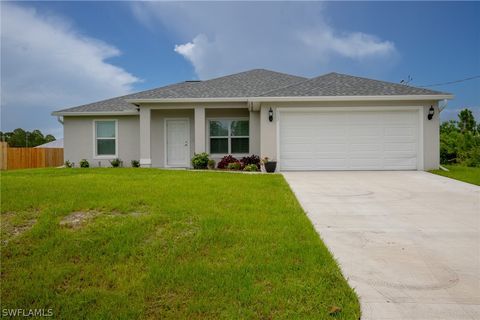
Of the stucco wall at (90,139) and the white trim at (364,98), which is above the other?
the white trim at (364,98)

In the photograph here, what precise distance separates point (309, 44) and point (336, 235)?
57.1 ft

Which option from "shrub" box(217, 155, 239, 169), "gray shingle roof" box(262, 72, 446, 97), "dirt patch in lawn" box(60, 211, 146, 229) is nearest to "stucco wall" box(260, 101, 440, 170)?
"gray shingle roof" box(262, 72, 446, 97)

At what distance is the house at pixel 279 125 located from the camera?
1077 cm

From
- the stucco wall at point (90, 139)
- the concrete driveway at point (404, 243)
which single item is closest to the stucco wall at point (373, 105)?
the concrete driveway at point (404, 243)

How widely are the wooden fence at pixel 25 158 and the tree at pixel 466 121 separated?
29078 millimetres

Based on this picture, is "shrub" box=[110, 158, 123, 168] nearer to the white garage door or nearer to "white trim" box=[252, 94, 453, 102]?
"white trim" box=[252, 94, 453, 102]

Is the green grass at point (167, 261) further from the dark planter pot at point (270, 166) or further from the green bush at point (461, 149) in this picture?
the green bush at point (461, 149)

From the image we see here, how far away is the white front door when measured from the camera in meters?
13.6

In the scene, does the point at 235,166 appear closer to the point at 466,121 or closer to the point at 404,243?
the point at 404,243

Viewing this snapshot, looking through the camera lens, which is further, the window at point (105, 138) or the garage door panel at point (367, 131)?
the window at point (105, 138)

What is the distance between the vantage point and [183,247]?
340 centimetres

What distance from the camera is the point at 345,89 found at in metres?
11.3

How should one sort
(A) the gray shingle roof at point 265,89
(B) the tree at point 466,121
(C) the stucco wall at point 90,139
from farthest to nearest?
(B) the tree at point 466,121 → (C) the stucco wall at point 90,139 → (A) the gray shingle roof at point 265,89

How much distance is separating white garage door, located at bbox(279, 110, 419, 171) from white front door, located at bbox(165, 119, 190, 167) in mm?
4815
